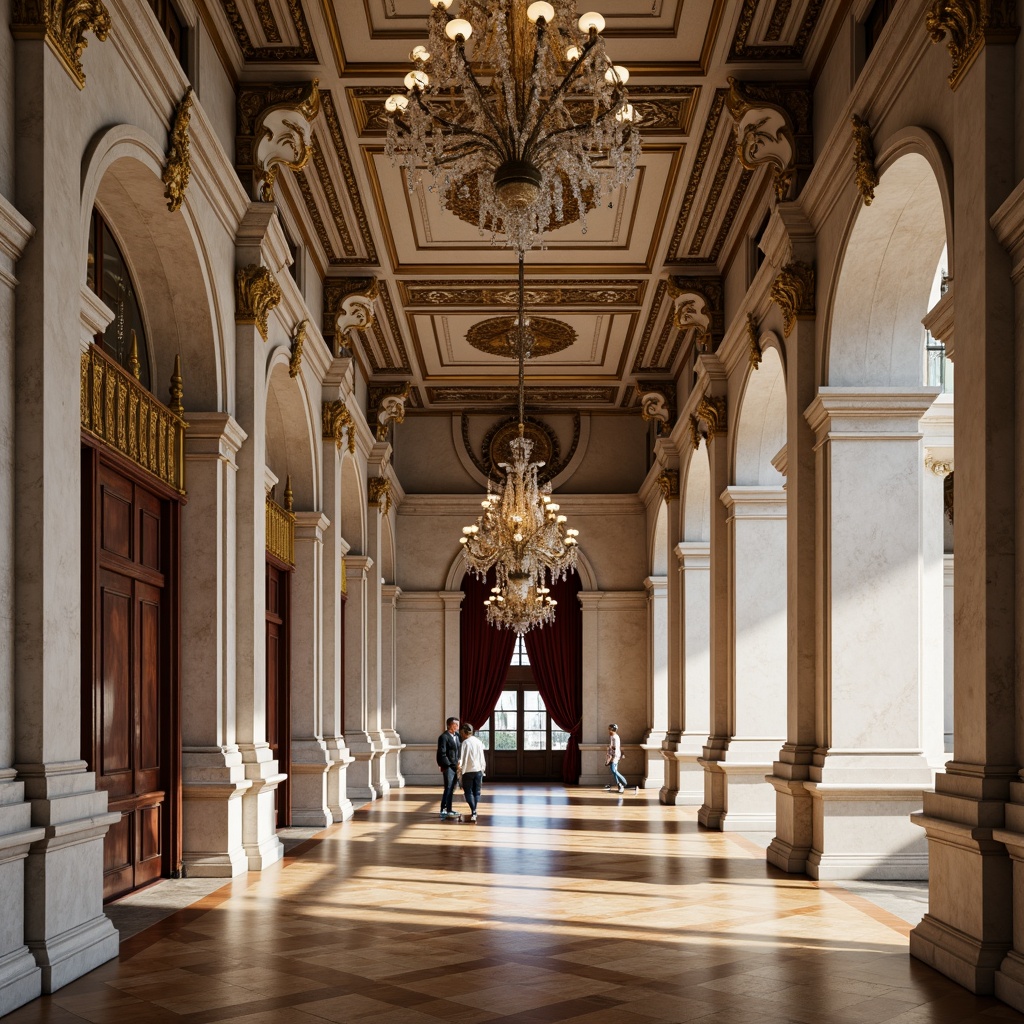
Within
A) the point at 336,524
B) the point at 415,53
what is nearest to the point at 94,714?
the point at 415,53

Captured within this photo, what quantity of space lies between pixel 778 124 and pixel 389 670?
47.5 feet

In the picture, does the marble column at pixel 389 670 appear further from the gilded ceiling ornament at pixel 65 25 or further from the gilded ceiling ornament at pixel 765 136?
the gilded ceiling ornament at pixel 65 25

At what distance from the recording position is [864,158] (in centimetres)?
911

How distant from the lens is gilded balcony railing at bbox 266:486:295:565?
43.3 ft

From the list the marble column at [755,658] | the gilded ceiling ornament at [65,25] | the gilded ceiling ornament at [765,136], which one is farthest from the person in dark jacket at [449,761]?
the gilded ceiling ornament at [65,25]

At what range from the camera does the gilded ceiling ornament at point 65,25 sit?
20.6 feet

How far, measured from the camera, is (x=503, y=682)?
2483cm

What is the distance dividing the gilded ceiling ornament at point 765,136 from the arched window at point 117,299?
513 cm

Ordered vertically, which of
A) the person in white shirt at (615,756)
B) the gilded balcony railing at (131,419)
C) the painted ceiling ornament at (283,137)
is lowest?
the person in white shirt at (615,756)

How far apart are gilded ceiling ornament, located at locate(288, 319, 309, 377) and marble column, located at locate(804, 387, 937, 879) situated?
532 cm

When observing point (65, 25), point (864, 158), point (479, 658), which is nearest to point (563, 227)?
point (864, 158)

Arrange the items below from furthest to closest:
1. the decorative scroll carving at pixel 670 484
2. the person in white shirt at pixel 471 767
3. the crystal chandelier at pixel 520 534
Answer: the decorative scroll carving at pixel 670 484 → the crystal chandelier at pixel 520 534 → the person in white shirt at pixel 471 767

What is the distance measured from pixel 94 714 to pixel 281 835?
19.4ft

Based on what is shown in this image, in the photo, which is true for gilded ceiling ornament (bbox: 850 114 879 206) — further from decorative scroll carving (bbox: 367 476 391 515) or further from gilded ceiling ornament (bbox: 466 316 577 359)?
decorative scroll carving (bbox: 367 476 391 515)
